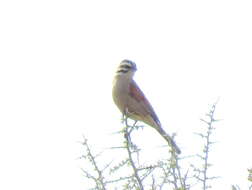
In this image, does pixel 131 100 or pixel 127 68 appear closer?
pixel 131 100

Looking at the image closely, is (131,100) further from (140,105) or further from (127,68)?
(127,68)

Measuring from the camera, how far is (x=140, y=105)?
30.5 feet

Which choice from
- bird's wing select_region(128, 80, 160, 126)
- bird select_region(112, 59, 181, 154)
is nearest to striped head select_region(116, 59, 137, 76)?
bird select_region(112, 59, 181, 154)

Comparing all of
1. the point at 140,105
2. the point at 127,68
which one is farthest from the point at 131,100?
the point at 127,68

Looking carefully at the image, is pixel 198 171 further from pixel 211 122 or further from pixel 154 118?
pixel 154 118

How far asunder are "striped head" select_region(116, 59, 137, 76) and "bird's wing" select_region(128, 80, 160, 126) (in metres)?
0.40

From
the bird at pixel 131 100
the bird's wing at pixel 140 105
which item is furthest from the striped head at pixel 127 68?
the bird's wing at pixel 140 105

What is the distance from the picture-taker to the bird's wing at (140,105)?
9.17 m

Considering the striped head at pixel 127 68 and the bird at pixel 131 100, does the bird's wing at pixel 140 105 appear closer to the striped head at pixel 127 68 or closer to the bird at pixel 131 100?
the bird at pixel 131 100

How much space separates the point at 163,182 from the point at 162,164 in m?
0.49

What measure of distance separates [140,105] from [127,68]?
0.92 meters

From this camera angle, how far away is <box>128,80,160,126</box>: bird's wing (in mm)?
9172

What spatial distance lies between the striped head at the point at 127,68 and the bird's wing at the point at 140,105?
1.33ft

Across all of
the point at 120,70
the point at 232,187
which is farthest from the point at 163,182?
the point at 120,70
